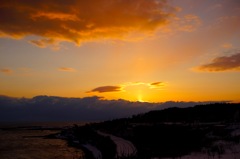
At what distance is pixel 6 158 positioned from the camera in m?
64.6

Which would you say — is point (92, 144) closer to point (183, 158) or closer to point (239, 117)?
point (239, 117)

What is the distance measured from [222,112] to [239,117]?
35.3 metres

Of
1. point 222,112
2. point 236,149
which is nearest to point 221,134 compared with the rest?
point 236,149

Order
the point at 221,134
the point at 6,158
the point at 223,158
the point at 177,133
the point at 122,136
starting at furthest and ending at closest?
the point at 122,136 → the point at 6,158 → the point at 177,133 → the point at 221,134 → the point at 223,158

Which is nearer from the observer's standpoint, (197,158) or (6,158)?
(197,158)

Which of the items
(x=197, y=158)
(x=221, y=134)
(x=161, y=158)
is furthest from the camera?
(x=221, y=134)

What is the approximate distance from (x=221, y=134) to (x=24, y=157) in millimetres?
43863

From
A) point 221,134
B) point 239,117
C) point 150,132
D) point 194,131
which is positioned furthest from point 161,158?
point 239,117

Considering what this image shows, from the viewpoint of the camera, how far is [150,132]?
67.1m

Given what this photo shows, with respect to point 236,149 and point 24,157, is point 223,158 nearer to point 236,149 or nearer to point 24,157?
point 236,149

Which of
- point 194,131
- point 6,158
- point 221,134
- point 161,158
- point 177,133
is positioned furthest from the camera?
point 6,158

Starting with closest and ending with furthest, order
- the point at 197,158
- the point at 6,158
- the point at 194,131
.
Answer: the point at 197,158 < the point at 194,131 < the point at 6,158

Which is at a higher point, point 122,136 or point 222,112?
point 222,112

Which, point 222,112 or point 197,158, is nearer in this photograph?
point 197,158
